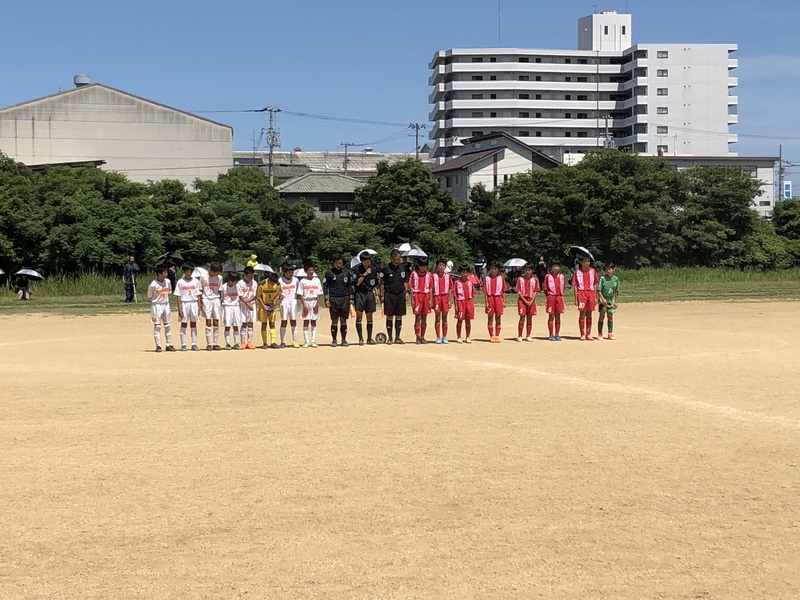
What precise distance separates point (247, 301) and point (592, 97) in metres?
96.5

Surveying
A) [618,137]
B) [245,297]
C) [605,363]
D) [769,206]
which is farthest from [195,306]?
[618,137]

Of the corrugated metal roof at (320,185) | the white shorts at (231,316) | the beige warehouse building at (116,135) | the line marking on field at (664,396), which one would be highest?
the beige warehouse building at (116,135)

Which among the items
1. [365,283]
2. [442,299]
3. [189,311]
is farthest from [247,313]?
[442,299]

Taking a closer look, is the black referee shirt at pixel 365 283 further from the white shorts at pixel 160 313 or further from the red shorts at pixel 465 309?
the white shorts at pixel 160 313

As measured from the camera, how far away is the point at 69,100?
207 ft

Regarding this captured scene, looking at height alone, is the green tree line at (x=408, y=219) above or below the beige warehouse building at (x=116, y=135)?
below

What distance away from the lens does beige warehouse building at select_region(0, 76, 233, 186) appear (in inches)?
2470

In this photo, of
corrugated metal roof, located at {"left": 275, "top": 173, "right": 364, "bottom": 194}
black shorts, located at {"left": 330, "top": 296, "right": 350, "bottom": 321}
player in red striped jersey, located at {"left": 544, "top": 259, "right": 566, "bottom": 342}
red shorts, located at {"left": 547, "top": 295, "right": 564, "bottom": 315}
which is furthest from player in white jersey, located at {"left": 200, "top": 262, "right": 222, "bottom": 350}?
corrugated metal roof, located at {"left": 275, "top": 173, "right": 364, "bottom": 194}

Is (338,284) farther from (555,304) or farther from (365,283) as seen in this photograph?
(555,304)

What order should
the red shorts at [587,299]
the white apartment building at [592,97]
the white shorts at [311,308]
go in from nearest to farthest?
the white shorts at [311,308], the red shorts at [587,299], the white apartment building at [592,97]

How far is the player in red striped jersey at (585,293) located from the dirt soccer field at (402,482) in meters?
5.29

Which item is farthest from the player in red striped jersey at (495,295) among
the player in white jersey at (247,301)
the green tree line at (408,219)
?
the green tree line at (408,219)

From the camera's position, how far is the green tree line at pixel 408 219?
44156mm

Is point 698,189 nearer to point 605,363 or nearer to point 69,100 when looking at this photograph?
point 69,100
